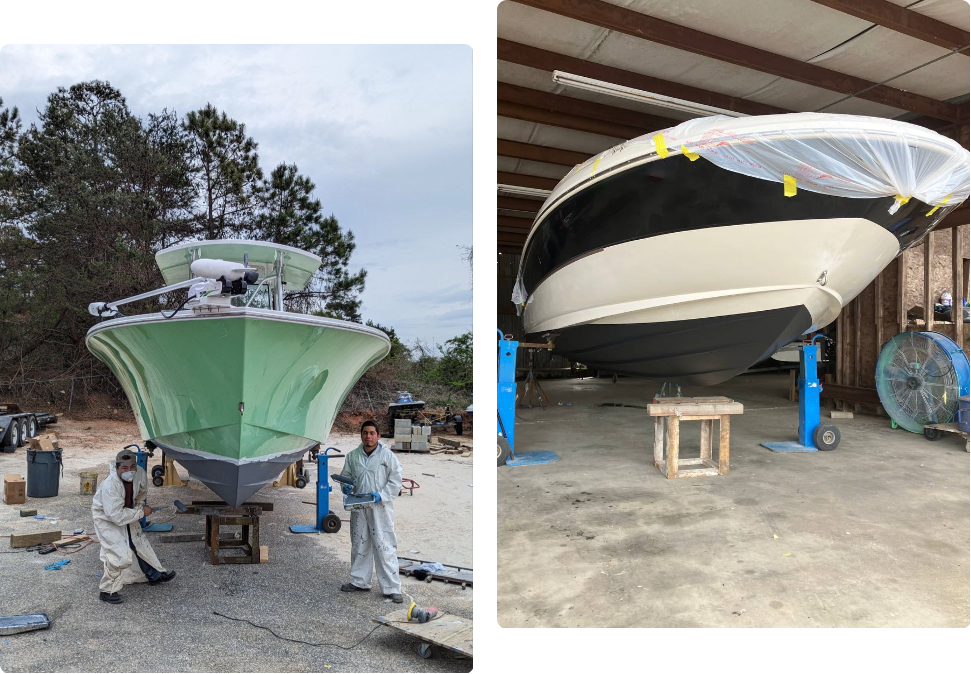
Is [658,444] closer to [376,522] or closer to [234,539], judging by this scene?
[376,522]

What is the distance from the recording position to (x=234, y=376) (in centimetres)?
338

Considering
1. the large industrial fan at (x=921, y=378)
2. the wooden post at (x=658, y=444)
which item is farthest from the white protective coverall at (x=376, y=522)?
the large industrial fan at (x=921, y=378)

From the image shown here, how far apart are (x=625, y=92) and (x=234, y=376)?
368 cm

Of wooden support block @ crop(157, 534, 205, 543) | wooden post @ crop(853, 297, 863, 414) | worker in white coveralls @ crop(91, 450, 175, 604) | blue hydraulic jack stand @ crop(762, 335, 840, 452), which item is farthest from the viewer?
wooden post @ crop(853, 297, 863, 414)

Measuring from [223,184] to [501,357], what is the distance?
33.8 ft

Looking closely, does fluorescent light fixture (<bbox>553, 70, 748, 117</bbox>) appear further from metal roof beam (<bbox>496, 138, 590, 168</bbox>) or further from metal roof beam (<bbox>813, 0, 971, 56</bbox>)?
metal roof beam (<bbox>496, 138, 590, 168</bbox>)

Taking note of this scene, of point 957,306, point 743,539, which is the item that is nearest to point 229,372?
point 743,539

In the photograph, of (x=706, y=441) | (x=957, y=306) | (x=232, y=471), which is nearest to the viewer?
(x=232, y=471)

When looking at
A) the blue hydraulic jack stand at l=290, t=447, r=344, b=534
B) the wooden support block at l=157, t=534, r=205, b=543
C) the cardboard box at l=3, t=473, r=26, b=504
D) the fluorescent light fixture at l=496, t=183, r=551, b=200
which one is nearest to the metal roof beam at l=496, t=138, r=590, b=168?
the fluorescent light fixture at l=496, t=183, r=551, b=200

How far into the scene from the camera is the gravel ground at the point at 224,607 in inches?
96.0

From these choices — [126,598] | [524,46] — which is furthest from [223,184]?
[126,598]

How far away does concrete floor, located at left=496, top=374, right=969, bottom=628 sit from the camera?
7.96 ft

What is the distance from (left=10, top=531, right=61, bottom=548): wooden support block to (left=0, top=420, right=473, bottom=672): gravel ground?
0.07 m

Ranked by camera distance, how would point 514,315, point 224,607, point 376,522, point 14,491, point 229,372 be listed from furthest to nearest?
point 514,315, point 14,491, point 229,372, point 376,522, point 224,607
